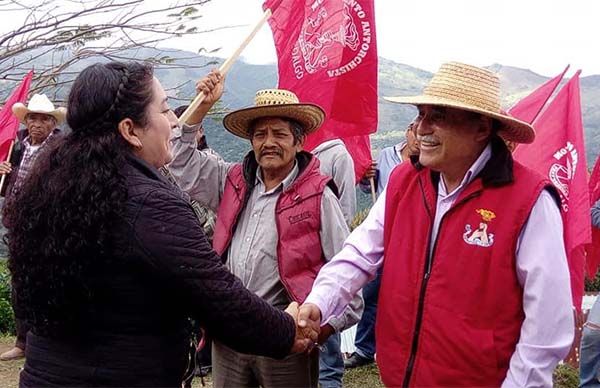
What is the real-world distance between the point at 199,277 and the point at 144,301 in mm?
172

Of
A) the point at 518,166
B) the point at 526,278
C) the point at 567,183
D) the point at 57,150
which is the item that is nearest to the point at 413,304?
the point at 526,278

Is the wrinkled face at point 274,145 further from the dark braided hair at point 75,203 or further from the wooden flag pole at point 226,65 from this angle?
the dark braided hair at point 75,203

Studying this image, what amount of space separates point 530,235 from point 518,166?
266 mm

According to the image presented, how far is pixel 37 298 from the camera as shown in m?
1.96

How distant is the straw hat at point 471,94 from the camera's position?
230cm

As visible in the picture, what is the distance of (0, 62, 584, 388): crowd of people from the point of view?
1945 millimetres

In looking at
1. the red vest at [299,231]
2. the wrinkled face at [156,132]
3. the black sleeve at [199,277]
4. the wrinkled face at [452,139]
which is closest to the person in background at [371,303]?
the red vest at [299,231]

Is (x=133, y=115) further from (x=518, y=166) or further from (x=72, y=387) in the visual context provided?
(x=518, y=166)

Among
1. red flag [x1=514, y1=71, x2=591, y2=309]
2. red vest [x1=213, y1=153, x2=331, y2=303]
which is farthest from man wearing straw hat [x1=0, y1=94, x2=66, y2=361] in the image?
red flag [x1=514, y1=71, x2=591, y2=309]

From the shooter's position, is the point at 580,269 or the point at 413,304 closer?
the point at 413,304

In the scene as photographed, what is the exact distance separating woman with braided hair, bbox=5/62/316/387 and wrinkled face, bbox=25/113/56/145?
4.61 m

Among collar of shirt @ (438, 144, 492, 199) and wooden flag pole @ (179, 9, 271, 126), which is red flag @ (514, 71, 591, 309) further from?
wooden flag pole @ (179, 9, 271, 126)

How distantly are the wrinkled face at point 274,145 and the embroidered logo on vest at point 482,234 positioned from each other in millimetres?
1248

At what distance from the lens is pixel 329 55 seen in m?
4.16
